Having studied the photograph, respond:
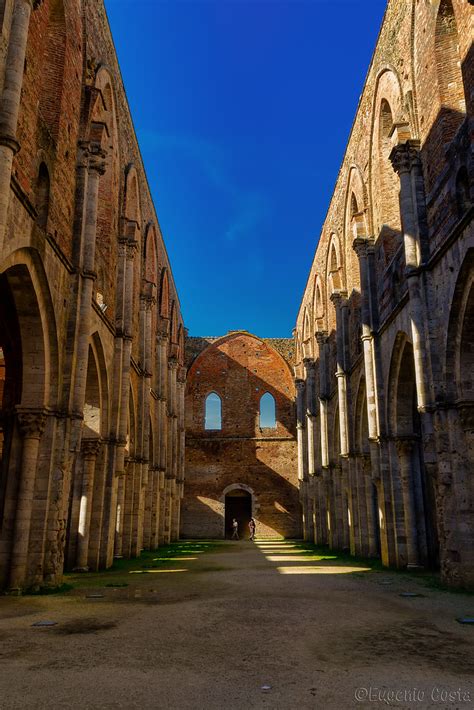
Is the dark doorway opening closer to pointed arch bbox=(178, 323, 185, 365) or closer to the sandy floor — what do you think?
pointed arch bbox=(178, 323, 185, 365)

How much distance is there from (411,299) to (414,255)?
1.00m

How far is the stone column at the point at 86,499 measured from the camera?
13914 mm

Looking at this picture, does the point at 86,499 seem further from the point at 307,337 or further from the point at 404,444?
the point at 307,337

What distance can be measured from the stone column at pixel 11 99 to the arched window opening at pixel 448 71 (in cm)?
815

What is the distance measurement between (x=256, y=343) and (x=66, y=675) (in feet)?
→ 115

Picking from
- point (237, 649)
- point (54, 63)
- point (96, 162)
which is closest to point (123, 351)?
point (96, 162)

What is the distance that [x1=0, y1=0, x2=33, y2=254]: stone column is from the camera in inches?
290

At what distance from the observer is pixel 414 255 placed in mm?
12258

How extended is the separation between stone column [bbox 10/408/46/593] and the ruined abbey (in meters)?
0.03

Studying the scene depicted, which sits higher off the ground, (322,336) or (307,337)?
(307,337)

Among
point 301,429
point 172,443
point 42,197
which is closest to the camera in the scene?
point 42,197

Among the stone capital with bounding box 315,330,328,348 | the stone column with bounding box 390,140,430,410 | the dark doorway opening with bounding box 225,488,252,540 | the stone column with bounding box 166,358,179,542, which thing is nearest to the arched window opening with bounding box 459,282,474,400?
the stone column with bounding box 390,140,430,410

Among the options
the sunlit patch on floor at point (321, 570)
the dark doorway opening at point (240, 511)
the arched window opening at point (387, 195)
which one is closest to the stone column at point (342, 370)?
the arched window opening at point (387, 195)

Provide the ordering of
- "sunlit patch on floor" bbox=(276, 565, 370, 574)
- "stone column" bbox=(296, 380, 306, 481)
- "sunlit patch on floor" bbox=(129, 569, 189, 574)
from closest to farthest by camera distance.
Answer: "sunlit patch on floor" bbox=(276, 565, 370, 574) < "sunlit patch on floor" bbox=(129, 569, 189, 574) < "stone column" bbox=(296, 380, 306, 481)
